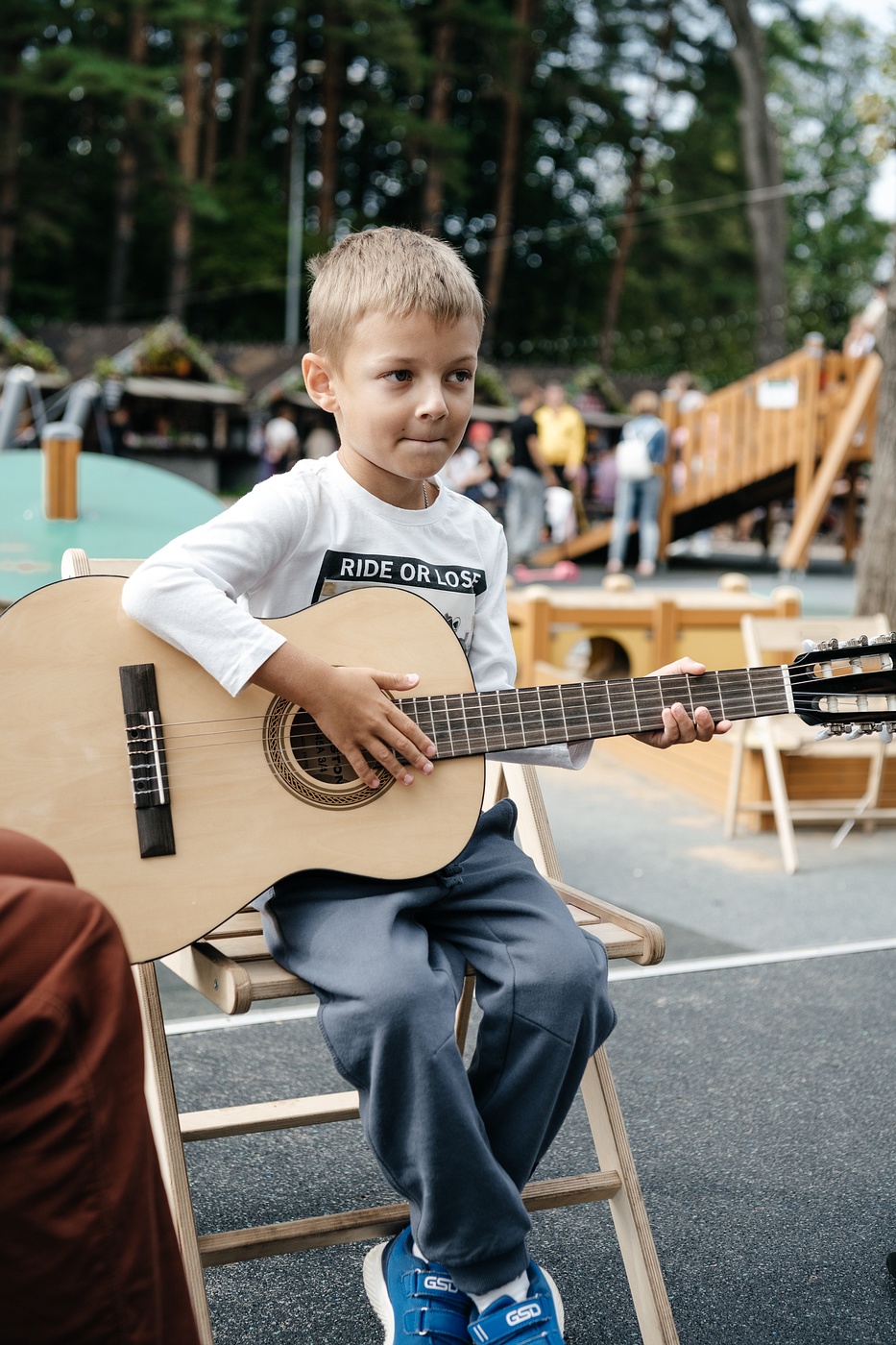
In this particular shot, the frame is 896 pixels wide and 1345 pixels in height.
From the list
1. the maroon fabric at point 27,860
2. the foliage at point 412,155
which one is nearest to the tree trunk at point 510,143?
the foliage at point 412,155

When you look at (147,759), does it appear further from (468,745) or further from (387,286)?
(387,286)

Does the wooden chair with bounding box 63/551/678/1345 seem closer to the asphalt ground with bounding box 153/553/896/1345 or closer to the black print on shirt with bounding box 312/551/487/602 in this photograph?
the asphalt ground with bounding box 153/553/896/1345

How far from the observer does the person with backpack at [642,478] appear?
13836 millimetres

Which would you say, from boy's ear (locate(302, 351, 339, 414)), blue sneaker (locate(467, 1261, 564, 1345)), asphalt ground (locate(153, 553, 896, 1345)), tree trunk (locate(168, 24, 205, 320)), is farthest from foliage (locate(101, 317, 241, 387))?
blue sneaker (locate(467, 1261, 564, 1345))

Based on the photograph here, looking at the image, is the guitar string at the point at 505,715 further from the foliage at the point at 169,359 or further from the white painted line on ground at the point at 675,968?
the foliage at the point at 169,359

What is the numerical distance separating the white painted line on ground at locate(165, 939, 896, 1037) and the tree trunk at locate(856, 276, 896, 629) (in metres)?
2.52

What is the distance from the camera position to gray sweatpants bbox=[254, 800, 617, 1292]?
1710 mm

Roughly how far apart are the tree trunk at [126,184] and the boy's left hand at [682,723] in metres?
28.4

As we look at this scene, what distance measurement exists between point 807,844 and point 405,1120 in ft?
12.4

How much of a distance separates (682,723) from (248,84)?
113 feet

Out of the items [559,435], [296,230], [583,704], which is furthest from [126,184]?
[583,704]

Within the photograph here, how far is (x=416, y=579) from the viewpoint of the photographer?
6.93ft

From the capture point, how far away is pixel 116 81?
25.9 meters

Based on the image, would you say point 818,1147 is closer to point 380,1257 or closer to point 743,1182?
point 743,1182
